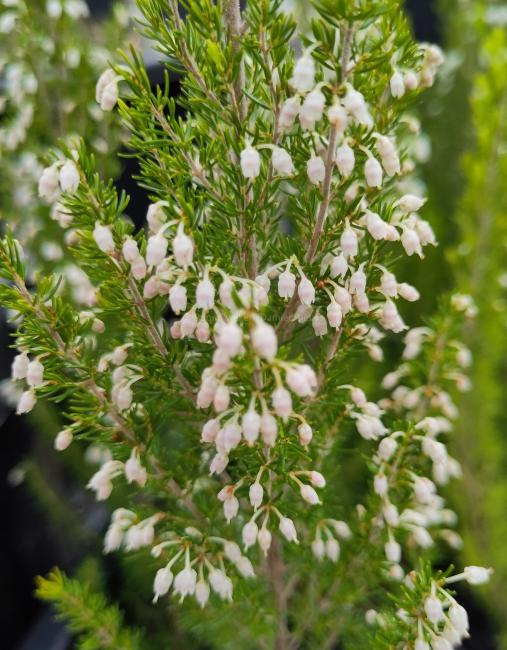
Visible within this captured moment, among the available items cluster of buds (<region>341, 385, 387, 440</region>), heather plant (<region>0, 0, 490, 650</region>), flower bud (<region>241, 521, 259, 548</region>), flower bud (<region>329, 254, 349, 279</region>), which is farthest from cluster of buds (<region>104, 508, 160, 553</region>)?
flower bud (<region>329, 254, 349, 279</region>)

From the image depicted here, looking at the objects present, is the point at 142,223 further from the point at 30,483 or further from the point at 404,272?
the point at 404,272

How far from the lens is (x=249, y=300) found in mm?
458

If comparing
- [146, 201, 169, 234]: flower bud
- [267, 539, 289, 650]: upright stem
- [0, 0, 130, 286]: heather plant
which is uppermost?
[0, 0, 130, 286]: heather plant

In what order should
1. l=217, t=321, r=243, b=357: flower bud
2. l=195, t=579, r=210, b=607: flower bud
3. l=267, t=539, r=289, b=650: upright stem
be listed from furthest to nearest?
l=267, t=539, r=289, b=650: upright stem
l=195, t=579, r=210, b=607: flower bud
l=217, t=321, r=243, b=357: flower bud

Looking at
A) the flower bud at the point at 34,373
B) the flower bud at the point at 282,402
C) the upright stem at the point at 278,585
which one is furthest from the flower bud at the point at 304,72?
the upright stem at the point at 278,585

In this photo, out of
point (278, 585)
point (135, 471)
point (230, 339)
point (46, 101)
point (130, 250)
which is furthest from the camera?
point (46, 101)

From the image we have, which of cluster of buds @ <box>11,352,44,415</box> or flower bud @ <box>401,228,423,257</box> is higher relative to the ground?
flower bud @ <box>401,228,423,257</box>

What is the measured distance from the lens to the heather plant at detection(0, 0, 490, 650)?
484mm

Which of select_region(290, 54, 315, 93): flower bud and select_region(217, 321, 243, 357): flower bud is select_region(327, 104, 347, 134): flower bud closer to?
select_region(290, 54, 315, 93): flower bud

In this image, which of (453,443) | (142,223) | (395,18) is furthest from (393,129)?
(453,443)

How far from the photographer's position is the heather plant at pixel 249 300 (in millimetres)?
484

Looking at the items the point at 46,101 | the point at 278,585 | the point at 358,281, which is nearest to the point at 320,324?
the point at 358,281

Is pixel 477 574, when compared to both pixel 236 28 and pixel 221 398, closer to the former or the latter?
pixel 221 398

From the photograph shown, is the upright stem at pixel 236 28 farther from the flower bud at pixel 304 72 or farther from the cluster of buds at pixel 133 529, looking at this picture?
the cluster of buds at pixel 133 529
